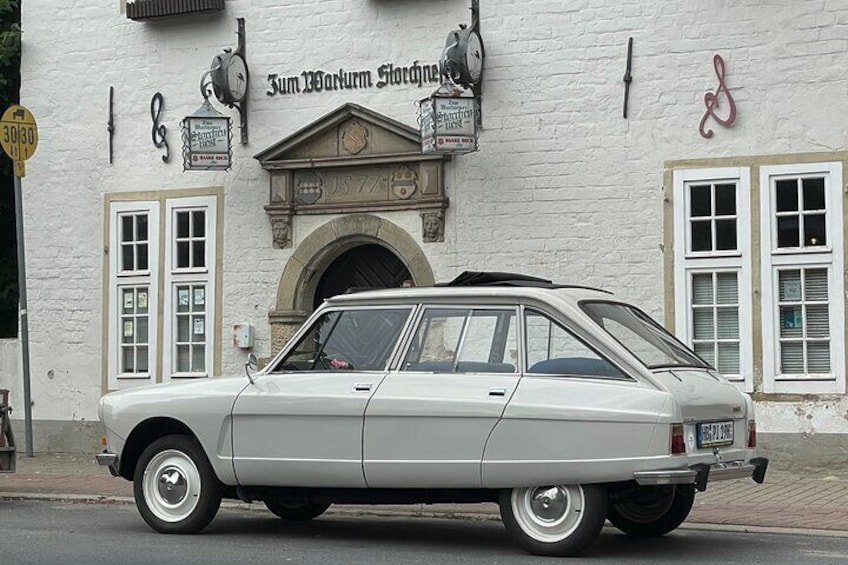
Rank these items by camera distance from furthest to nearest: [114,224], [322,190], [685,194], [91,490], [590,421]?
[114,224], [322,190], [685,194], [91,490], [590,421]

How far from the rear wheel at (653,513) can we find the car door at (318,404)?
183 centimetres

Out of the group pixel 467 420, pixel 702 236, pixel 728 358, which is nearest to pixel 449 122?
pixel 702 236

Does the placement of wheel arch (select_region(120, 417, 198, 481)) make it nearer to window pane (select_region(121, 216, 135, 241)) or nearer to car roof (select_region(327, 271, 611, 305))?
car roof (select_region(327, 271, 611, 305))

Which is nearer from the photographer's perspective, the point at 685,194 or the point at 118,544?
the point at 118,544

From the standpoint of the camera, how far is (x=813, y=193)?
15156 mm

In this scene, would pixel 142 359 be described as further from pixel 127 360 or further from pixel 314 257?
pixel 314 257

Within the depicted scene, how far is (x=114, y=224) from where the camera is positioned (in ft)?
61.7

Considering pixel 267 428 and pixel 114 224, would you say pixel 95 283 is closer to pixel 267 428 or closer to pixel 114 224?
pixel 114 224

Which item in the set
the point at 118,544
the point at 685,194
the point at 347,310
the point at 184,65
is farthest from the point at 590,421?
the point at 184,65

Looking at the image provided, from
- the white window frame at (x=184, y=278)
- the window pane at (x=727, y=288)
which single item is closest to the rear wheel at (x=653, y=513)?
the window pane at (x=727, y=288)

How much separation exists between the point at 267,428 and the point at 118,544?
1.27 meters

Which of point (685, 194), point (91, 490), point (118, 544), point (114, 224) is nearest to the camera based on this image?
point (118, 544)

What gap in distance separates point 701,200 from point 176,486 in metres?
6.98

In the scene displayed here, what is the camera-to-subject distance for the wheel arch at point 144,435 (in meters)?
11.0
